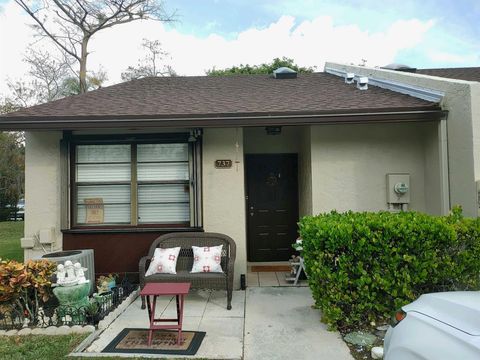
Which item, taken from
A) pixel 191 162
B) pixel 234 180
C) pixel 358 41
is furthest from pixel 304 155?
pixel 358 41

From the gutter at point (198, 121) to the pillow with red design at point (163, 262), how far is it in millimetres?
2018

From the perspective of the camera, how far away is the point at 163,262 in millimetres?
5395

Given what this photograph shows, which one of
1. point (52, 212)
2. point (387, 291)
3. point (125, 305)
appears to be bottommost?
point (125, 305)

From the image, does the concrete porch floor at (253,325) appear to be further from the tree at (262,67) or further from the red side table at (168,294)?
the tree at (262,67)

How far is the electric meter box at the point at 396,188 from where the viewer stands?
6.09 metres

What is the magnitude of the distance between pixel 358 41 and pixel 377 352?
19.1 meters

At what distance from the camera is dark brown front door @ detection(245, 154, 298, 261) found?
7.93m

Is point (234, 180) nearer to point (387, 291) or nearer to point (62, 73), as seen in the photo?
point (387, 291)

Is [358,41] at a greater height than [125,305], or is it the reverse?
[358,41]

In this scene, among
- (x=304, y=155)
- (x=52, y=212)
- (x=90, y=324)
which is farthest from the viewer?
(x=304, y=155)

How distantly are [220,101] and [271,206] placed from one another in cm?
258

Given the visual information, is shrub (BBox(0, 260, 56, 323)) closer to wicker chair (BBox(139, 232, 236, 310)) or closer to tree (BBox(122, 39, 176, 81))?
wicker chair (BBox(139, 232, 236, 310))

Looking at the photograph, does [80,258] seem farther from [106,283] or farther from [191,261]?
[191,261]

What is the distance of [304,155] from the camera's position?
23.2 feet
